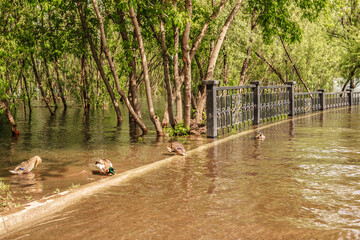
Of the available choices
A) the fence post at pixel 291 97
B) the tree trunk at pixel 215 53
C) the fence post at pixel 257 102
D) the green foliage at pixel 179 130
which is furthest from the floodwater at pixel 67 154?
the fence post at pixel 291 97

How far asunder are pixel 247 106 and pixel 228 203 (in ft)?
33.2

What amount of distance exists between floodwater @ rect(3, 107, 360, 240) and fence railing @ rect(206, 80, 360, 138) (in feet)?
10.9

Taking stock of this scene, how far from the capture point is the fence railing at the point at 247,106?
13141 millimetres

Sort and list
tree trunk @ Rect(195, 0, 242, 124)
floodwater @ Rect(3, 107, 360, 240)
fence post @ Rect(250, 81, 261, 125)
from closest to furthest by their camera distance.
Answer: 1. floodwater @ Rect(3, 107, 360, 240)
2. tree trunk @ Rect(195, 0, 242, 124)
3. fence post @ Rect(250, 81, 261, 125)

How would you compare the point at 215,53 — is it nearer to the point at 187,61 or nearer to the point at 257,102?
the point at 187,61

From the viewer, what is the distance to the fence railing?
1314 cm

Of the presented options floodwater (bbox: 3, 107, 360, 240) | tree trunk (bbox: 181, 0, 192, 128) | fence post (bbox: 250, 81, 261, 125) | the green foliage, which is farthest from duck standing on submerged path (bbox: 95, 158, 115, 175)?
fence post (bbox: 250, 81, 261, 125)

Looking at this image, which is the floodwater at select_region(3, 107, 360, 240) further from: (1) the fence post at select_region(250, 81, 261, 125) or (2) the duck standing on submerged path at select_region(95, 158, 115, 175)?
(1) the fence post at select_region(250, 81, 261, 125)

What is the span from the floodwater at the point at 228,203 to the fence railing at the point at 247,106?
10.9 ft

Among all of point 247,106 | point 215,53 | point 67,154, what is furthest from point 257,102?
point 67,154

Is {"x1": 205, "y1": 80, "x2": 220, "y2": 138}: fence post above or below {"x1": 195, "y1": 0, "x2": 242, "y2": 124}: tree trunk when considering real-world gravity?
below

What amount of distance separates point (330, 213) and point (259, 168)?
296cm

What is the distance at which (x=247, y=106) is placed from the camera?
52.2 feet

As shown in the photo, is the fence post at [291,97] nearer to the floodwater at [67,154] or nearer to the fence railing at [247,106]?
the fence railing at [247,106]
